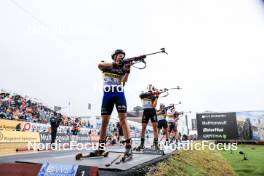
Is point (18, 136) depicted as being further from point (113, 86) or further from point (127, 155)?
point (127, 155)

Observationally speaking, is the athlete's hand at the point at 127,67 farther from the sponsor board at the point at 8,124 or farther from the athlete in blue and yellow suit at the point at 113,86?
the sponsor board at the point at 8,124

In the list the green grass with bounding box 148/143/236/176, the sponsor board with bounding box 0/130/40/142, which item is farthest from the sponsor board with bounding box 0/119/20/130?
the green grass with bounding box 148/143/236/176

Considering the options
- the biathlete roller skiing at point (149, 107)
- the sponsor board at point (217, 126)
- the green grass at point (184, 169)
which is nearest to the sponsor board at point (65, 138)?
the biathlete roller skiing at point (149, 107)

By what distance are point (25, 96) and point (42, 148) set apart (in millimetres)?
7464

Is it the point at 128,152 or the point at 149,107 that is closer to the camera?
the point at 128,152

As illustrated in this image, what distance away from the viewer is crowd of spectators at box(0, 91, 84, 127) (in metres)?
20.2

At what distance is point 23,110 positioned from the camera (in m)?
22.5

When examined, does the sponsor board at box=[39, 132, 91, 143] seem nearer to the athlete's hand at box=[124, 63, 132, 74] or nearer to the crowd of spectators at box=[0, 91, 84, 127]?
the crowd of spectators at box=[0, 91, 84, 127]

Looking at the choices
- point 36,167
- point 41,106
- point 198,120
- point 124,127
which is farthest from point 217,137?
point 36,167

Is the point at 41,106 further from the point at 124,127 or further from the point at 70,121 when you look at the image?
the point at 124,127

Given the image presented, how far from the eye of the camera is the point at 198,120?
34.4 m

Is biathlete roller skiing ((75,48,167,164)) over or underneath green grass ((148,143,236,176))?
over

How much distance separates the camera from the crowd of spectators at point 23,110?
795 inches

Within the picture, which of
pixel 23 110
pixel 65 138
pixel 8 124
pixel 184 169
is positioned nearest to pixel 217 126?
pixel 65 138
